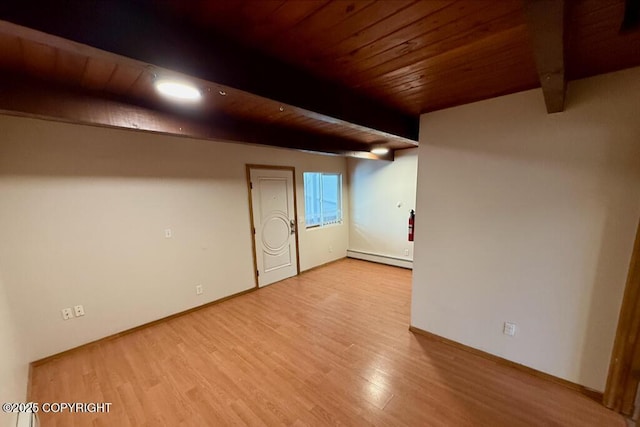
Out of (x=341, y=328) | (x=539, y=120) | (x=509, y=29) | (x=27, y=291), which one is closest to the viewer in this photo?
(x=509, y=29)

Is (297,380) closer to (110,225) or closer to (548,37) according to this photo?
(110,225)

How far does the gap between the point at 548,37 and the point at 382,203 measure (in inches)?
159

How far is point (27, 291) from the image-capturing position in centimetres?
223

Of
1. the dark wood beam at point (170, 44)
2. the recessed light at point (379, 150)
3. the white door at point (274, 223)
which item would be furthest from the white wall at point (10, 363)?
the recessed light at point (379, 150)

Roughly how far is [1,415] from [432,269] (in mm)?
3114

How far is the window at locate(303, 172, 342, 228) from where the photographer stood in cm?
478

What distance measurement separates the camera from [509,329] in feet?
6.99

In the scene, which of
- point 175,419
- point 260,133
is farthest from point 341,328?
point 260,133

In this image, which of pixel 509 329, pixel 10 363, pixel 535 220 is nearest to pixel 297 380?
pixel 509 329

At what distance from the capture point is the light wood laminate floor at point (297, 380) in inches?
68.1

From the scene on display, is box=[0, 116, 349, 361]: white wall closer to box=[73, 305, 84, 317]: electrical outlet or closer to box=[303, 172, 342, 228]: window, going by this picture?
box=[73, 305, 84, 317]: electrical outlet

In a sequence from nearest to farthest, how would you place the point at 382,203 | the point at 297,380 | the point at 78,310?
the point at 297,380
the point at 78,310
the point at 382,203

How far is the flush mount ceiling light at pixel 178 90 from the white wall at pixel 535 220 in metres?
2.04

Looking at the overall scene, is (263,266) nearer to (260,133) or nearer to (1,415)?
(260,133)
